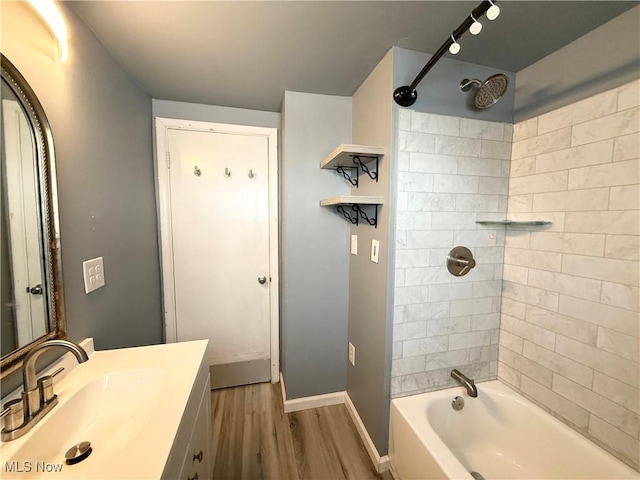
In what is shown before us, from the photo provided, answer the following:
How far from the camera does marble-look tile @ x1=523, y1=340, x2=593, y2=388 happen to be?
3.59ft

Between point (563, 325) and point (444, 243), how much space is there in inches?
25.4

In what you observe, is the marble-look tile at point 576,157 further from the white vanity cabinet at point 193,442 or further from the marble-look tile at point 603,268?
the white vanity cabinet at point 193,442

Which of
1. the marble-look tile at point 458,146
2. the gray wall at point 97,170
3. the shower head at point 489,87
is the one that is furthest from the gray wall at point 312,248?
the gray wall at point 97,170

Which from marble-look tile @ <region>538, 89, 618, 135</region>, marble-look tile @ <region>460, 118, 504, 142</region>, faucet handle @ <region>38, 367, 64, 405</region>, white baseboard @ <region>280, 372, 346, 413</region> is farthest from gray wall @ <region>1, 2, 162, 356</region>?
marble-look tile @ <region>538, 89, 618, 135</region>

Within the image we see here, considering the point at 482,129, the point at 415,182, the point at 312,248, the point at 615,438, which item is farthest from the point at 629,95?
the point at 312,248

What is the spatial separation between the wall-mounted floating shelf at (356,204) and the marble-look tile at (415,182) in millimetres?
126

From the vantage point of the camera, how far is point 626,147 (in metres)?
0.96

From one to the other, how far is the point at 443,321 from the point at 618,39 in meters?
1.43

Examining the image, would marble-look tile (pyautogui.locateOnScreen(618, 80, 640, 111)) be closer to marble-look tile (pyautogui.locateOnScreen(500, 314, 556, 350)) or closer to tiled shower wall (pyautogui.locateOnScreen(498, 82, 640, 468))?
tiled shower wall (pyautogui.locateOnScreen(498, 82, 640, 468))

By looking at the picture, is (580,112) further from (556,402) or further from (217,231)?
(217,231)

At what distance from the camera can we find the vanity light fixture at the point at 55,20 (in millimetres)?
810

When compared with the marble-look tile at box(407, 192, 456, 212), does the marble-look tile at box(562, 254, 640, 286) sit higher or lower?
lower

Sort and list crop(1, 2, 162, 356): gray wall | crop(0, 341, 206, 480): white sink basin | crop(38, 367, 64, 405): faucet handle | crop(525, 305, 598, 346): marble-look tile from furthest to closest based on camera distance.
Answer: crop(525, 305, 598, 346): marble-look tile < crop(1, 2, 162, 356): gray wall < crop(38, 367, 64, 405): faucet handle < crop(0, 341, 206, 480): white sink basin

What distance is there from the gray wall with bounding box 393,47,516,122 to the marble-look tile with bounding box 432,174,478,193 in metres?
0.33
